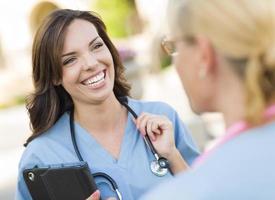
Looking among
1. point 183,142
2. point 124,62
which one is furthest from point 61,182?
point 124,62

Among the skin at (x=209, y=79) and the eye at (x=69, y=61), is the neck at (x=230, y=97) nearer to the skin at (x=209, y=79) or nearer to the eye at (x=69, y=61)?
the skin at (x=209, y=79)

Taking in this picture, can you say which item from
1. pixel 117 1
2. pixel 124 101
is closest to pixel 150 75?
pixel 117 1

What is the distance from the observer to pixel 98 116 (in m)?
2.57

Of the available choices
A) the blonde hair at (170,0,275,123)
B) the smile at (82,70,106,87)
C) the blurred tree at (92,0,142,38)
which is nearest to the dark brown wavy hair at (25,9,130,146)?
the smile at (82,70,106,87)

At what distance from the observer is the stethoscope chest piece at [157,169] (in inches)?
94.2

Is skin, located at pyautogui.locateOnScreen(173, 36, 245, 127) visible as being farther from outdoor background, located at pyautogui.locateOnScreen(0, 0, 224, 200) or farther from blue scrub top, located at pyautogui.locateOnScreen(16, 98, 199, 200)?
blue scrub top, located at pyautogui.locateOnScreen(16, 98, 199, 200)

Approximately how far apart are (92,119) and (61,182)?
1.18ft

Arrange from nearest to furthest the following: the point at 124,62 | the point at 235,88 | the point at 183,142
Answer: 1. the point at 235,88
2. the point at 183,142
3. the point at 124,62

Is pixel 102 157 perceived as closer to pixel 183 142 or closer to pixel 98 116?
pixel 98 116

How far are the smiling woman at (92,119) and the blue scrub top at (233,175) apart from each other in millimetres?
1049

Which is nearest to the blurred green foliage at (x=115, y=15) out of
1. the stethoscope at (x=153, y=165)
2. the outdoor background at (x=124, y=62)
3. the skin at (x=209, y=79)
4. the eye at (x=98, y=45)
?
the outdoor background at (x=124, y=62)

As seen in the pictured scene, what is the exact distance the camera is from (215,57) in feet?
4.50

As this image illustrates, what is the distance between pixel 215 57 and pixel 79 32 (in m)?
1.18

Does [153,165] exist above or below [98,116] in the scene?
below
